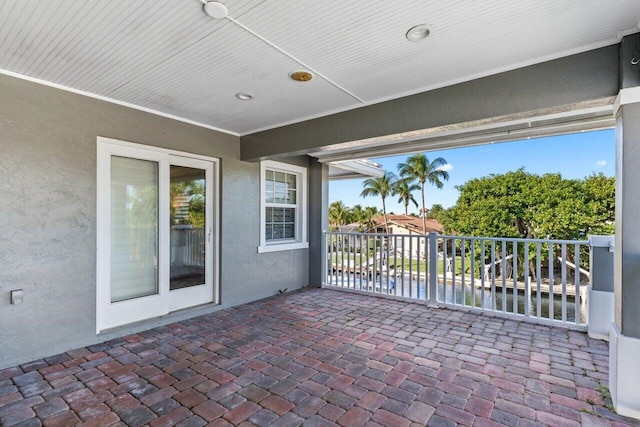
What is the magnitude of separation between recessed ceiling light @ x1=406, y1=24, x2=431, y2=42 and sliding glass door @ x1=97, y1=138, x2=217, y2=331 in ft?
10.3

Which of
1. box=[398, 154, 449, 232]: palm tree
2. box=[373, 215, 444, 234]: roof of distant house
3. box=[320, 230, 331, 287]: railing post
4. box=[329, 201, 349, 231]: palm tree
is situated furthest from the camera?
box=[329, 201, 349, 231]: palm tree

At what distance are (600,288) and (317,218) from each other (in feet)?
13.6

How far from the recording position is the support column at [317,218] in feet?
19.6

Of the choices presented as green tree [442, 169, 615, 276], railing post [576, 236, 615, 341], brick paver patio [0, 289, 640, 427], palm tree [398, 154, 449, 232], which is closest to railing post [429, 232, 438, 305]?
brick paver patio [0, 289, 640, 427]

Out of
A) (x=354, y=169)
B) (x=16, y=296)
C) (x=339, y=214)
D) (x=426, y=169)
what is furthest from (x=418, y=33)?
(x=339, y=214)

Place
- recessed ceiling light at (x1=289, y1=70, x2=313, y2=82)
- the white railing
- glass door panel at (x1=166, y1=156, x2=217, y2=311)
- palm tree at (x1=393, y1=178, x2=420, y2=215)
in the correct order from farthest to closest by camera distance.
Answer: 1. palm tree at (x1=393, y1=178, x2=420, y2=215)
2. glass door panel at (x1=166, y1=156, x2=217, y2=311)
3. the white railing
4. recessed ceiling light at (x1=289, y1=70, x2=313, y2=82)

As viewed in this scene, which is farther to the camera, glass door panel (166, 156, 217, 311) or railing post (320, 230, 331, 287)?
railing post (320, 230, 331, 287)

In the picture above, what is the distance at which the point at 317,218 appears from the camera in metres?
6.06

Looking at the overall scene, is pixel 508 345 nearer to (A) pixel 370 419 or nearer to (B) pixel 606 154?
(A) pixel 370 419

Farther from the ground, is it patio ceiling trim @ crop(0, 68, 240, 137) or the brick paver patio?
patio ceiling trim @ crop(0, 68, 240, 137)

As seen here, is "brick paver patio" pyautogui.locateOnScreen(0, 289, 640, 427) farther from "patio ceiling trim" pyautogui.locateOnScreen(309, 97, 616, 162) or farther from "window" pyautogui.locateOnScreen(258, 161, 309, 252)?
"patio ceiling trim" pyautogui.locateOnScreen(309, 97, 616, 162)

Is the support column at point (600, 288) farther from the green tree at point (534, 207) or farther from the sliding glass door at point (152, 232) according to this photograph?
the green tree at point (534, 207)

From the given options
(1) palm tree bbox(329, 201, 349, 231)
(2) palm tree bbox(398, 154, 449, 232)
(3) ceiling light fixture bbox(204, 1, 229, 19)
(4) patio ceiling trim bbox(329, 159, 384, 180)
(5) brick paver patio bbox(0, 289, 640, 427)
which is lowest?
(5) brick paver patio bbox(0, 289, 640, 427)

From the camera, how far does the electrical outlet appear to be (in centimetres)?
278
